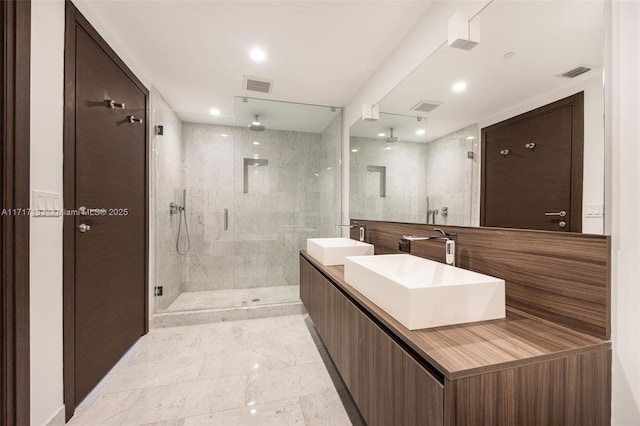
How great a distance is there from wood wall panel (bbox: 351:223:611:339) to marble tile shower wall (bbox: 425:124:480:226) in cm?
10

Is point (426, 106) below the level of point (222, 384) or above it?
above

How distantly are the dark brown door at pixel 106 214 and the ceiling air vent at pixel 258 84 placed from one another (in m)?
0.90

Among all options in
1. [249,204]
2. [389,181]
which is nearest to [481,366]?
[389,181]

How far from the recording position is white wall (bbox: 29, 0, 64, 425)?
1129mm

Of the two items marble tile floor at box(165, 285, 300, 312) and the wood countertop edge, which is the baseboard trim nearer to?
marble tile floor at box(165, 285, 300, 312)

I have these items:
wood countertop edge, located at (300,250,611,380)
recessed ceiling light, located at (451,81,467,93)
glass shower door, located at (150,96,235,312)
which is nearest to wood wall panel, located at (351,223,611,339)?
wood countertop edge, located at (300,250,611,380)

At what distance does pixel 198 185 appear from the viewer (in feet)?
10.8

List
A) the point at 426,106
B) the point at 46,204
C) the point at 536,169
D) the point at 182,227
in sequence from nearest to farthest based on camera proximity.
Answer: the point at 536,169
the point at 46,204
the point at 426,106
the point at 182,227

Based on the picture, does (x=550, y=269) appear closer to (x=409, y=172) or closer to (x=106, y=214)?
(x=409, y=172)

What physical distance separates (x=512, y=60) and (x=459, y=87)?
26 cm

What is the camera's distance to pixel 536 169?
965 millimetres

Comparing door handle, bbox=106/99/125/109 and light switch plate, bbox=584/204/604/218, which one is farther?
door handle, bbox=106/99/125/109

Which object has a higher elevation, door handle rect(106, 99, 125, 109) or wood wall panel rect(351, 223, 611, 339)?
door handle rect(106, 99, 125, 109)

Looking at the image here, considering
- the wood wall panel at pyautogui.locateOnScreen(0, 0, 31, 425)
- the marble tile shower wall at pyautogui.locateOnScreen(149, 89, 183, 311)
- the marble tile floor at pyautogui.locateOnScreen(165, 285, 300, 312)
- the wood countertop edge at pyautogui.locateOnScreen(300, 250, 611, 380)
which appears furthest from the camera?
the marble tile floor at pyautogui.locateOnScreen(165, 285, 300, 312)
